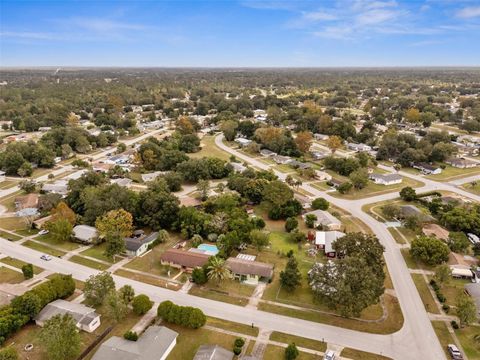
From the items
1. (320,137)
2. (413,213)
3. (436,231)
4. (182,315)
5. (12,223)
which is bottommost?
(12,223)

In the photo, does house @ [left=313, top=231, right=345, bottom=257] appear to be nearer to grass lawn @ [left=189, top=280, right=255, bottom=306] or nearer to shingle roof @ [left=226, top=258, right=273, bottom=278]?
shingle roof @ [left=226, top=258, right=273, bottom=278]

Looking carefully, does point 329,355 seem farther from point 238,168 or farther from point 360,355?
point 238,168

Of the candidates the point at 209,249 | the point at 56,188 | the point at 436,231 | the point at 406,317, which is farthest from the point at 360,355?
the point at 56,188

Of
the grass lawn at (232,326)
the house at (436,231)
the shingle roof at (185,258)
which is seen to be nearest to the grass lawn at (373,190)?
the house at (436,231)

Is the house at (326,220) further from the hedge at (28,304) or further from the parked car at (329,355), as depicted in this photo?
the hedge at (28,304)

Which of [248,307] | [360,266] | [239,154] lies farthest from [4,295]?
[239,154]

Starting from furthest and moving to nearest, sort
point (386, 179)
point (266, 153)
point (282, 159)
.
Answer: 1. point (266, 153)
2. point (282, 159)
3. point (386, 179)

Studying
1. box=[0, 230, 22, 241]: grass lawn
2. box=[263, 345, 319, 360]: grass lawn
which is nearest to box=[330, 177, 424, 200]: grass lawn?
box=[263, 345, 319, 360]: grass lawn
